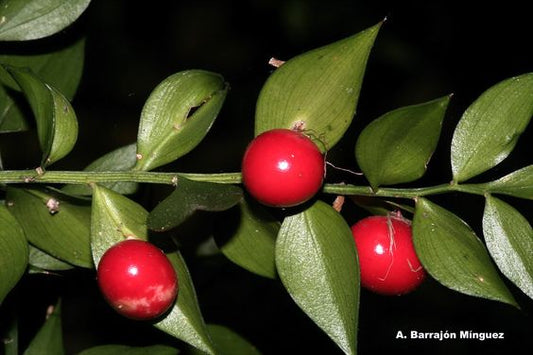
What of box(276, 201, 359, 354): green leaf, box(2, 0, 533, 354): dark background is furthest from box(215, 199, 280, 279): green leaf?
box(2, 0, 533, 354): dark background

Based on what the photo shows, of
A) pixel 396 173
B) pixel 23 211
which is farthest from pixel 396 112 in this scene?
pixel 23 211

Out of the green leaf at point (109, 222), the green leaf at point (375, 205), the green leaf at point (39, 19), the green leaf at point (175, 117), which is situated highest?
the green leaf at point (39, 19)

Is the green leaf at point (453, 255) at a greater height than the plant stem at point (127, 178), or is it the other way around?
the plant stem at point (127, 178)

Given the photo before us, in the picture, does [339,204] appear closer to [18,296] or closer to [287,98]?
[287,98]

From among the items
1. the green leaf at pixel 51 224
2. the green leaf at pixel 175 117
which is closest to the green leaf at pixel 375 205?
the green leaf at pixel 175 117

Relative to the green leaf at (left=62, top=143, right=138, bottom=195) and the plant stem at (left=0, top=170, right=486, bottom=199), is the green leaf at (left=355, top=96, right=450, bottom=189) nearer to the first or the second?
the plant stem at (left=0, top=170, right=486, bottom=199)

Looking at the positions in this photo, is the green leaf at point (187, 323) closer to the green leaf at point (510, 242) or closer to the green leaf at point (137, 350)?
the green leaf at point (137, 350)
